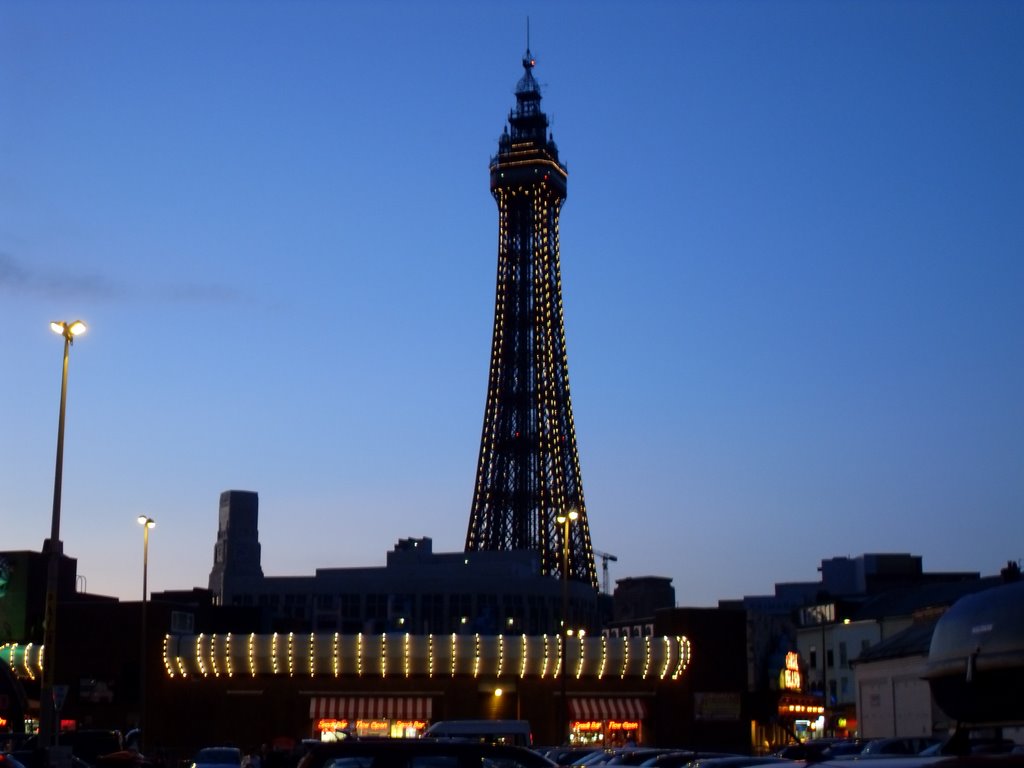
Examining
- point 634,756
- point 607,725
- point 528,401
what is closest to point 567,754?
point 634,756

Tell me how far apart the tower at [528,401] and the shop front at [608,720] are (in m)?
59.1

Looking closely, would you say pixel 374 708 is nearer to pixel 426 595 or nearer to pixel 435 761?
pixel 435 761

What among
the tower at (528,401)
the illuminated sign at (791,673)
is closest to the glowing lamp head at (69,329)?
the illuminated sign at (791,673)

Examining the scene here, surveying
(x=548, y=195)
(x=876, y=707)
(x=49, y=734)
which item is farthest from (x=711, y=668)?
(x=548, y=195)

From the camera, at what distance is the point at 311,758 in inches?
480

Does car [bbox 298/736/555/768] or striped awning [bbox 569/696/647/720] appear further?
striped awning [bbox 569/696/647/720]

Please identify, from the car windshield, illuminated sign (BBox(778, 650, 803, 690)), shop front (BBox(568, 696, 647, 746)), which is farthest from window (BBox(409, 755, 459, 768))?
illuminated sign (BBox(778, 650, 803, 690))

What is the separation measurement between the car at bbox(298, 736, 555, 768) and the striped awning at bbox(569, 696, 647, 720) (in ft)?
164

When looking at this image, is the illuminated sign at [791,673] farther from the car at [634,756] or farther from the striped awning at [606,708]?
the car at [634,756]

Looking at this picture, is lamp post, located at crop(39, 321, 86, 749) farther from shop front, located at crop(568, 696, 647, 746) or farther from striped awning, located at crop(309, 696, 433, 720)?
shop front, located at crop(568, 696, 647, 746)

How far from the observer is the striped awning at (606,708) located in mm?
62219

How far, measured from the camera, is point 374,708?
62625 mm

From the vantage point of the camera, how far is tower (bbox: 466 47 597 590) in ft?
408

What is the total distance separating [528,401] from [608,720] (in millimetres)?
64437
